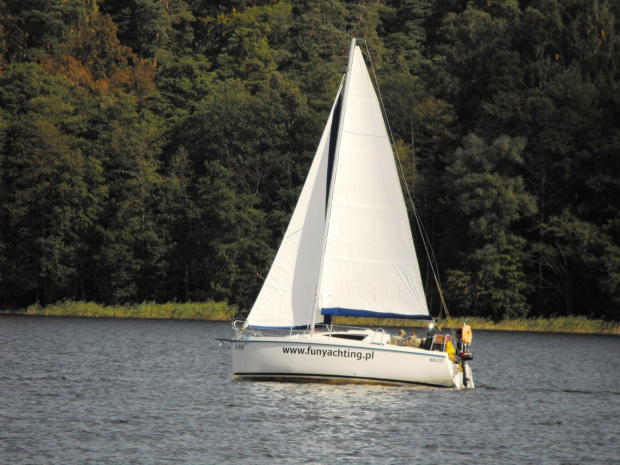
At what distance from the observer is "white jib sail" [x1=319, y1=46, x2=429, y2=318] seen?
113 feet

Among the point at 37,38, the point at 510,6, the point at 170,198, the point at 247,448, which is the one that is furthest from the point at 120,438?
the point at 37,38

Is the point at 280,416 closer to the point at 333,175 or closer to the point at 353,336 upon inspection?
the point at 353,336

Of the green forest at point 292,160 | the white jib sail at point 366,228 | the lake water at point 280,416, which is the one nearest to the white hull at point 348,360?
the lake water at point 280,416

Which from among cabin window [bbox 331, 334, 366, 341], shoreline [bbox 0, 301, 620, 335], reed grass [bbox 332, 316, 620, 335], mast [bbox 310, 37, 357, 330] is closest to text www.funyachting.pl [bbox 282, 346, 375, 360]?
cabin window [bbox 331, 334, 366, 341]

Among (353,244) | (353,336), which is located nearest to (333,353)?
(353,336)

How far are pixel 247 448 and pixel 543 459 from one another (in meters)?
7.23

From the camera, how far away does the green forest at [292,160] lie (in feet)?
252

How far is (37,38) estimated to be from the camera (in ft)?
366

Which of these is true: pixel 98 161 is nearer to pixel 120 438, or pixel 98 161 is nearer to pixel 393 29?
pixel 393 29

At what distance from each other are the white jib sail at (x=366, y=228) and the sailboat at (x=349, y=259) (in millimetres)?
34

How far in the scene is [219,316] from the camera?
8200cm

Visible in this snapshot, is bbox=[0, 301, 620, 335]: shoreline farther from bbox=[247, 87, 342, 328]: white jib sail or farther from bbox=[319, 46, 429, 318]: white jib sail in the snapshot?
bbox=[247, 87, 342, 328]: white jib sail

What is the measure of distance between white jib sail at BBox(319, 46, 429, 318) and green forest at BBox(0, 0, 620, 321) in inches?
1620

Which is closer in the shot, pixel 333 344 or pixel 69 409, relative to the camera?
pixel 69 409
